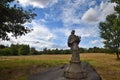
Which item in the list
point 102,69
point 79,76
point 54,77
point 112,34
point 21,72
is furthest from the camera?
point 112,34

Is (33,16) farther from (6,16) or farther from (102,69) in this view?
(102,69)

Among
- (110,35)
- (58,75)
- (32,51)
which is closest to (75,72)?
(58,75)

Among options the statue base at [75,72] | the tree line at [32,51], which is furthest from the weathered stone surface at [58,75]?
the tree line at [32,51]

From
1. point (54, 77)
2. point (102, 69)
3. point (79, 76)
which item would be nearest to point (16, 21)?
point (102, 69)

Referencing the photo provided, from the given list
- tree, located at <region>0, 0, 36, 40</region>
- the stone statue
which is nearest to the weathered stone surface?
the stone statue

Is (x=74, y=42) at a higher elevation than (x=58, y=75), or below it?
higher

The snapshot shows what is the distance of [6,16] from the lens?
32.8 meters

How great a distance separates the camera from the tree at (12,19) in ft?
106

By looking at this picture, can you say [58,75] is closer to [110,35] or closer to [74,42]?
[74,42]

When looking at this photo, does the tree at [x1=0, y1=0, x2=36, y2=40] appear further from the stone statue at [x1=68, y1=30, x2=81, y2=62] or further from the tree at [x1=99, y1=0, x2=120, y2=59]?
the tree at [x1=99, y1=0, x2=120, y2=59]

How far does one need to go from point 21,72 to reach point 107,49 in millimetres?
35779

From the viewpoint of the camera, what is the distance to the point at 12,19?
33.4 m

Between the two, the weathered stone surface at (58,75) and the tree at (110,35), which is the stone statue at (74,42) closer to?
the weathered stone surface at (58,75)

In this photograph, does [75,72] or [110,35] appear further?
[110,35]
